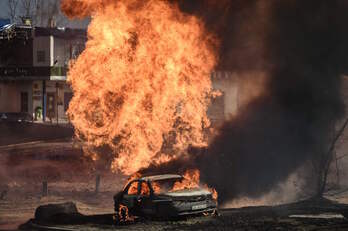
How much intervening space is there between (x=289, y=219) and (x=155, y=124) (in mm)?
6139

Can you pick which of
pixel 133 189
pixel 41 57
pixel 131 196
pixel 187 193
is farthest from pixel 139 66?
pixel 41 57

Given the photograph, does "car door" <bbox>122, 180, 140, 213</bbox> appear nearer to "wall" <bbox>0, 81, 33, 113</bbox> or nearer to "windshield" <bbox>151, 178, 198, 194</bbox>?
"windshield" <bbox>151, 178, 198, 194</bbox>

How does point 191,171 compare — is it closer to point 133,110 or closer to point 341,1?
point 133,110

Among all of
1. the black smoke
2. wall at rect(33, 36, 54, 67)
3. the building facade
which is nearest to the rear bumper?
the black smoke

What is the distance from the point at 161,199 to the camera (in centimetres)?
1572

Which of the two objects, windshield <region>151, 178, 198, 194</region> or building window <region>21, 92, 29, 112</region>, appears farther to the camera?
building window <region>21, 92, 29, 112</region>

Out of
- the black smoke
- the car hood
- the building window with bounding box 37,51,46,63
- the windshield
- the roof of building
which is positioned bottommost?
the car hood

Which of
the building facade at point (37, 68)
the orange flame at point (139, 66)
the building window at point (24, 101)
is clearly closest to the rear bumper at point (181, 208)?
the orange flame at point (139, 66)

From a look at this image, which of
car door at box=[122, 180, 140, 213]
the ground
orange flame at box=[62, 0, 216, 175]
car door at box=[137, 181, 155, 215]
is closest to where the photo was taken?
the ground

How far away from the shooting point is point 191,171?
1961cm

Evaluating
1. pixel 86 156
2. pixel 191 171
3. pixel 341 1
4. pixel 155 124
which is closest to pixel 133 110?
pixel 155 124

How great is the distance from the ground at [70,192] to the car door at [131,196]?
1.47 ft

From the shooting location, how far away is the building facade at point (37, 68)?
182 feet

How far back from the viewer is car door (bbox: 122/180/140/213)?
16375 mm
